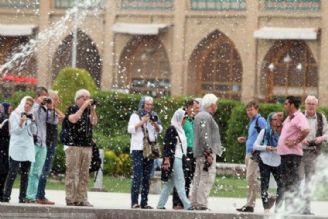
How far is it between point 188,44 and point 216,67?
1717 millimetres

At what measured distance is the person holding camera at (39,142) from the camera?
704 inches

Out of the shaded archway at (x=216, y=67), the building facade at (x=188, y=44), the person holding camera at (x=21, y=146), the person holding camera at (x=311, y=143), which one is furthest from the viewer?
the shaded archway at (x=216, y=67)

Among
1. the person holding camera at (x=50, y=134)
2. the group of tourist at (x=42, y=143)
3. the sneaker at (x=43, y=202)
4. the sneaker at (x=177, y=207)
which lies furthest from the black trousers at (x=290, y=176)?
the person holding camera at (x=50, y=134)

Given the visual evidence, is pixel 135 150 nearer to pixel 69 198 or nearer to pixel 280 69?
pixel 69 198

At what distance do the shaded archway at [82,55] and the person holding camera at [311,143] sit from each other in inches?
1490

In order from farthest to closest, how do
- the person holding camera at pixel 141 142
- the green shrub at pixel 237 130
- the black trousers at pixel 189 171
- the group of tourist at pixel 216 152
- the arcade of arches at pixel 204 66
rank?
the arcade of arches at pixel 204 66
the green shrub at pixel 237 130
the black trousers at pixel 189 171
the person holding camera at pixel 141 142
the group of tourist at pixel 216 152

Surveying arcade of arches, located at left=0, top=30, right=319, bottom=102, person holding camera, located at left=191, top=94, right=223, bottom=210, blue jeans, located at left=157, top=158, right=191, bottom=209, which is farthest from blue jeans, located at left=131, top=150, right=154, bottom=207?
arcade of arches, located at left=0, top=30, right=319, bottom=102

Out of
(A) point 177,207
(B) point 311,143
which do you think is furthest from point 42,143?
(B) point 311,143

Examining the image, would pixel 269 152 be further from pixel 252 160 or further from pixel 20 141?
pixel 20 141

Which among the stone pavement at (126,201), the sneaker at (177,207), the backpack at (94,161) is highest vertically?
the backpack at (94,161)

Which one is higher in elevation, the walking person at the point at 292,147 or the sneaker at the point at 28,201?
the walking person at the point at 292,147

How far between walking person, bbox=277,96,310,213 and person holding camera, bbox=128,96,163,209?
197cm

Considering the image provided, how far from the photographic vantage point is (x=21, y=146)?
17.4 meters

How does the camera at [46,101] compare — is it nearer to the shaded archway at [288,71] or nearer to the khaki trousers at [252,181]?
the khaki trousers at [252,181]
